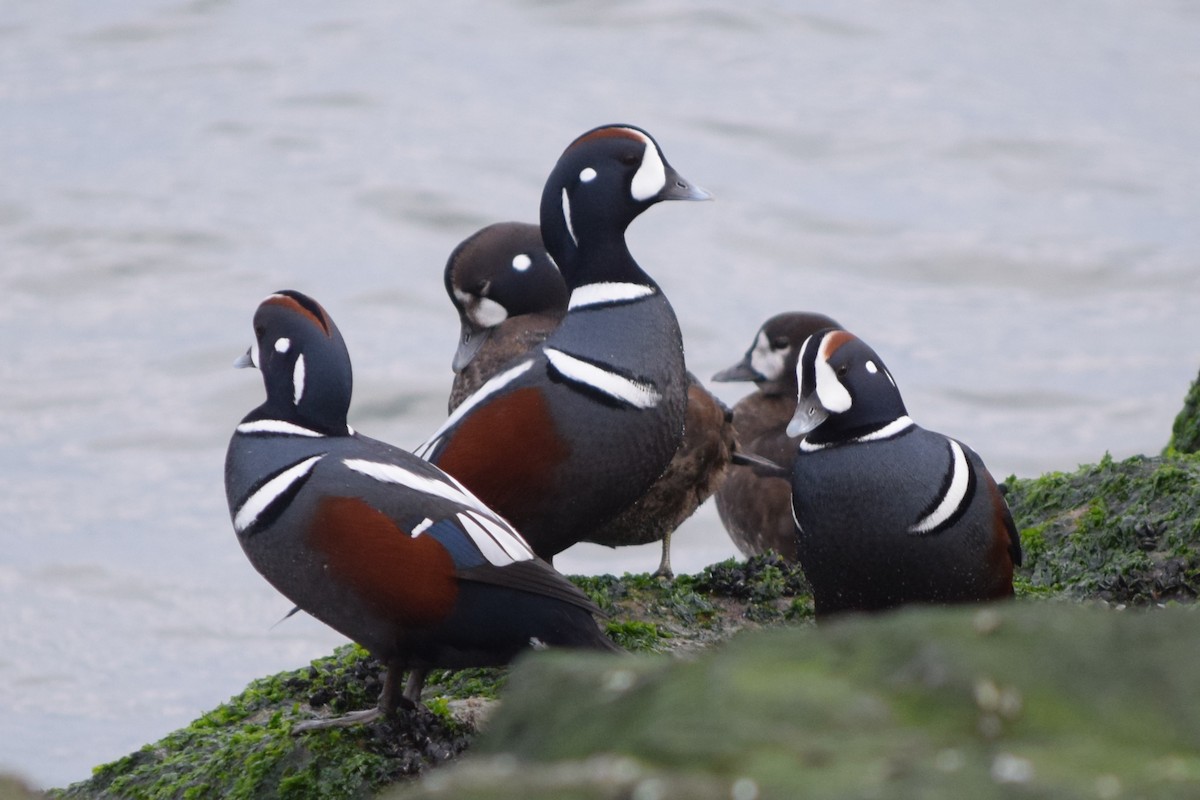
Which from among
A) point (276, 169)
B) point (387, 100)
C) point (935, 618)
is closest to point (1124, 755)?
point (935, 618)

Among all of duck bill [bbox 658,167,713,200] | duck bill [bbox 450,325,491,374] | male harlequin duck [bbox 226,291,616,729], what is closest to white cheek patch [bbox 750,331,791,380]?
duck bill [bbox 450,325,491,374]

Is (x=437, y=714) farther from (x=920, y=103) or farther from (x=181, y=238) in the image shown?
(x=920, y=103)

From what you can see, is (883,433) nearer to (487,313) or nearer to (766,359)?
(487,313)

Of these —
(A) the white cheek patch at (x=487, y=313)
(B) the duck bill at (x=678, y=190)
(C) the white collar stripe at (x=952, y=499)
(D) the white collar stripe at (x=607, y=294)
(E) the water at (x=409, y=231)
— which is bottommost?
(E) the water at (x=409, y=231)

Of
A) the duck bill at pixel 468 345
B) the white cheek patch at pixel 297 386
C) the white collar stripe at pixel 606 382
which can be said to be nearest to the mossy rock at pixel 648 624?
the white collar stripe at pixel 606 382

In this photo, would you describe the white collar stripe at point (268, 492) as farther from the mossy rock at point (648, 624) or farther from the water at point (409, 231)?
the water at point (409, 231)

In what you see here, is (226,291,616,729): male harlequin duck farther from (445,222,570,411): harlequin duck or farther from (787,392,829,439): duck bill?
(445,222,570,411): harlequin duck

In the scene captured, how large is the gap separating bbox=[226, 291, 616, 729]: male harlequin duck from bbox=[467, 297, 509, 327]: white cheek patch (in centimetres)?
209

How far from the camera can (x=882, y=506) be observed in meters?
4.51

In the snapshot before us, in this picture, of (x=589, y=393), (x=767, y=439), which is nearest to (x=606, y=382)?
(x=589, y=393)

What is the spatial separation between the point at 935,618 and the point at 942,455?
98.0 inches

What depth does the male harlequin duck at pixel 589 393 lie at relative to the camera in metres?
4.91

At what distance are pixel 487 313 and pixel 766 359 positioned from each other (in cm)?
205

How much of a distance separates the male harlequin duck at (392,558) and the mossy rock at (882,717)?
5.74 ft
